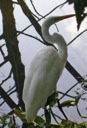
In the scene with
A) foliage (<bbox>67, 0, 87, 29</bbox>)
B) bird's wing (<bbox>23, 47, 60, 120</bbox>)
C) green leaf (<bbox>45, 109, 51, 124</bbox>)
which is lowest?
bird's wing (<bbox>23, 47, 60, 120</bbox>)

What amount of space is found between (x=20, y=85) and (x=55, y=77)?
0.58 metres

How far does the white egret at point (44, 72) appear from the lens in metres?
1.55

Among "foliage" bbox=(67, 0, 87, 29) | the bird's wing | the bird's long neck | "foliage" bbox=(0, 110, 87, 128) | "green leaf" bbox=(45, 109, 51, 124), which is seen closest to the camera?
"foliage" bbox=(67, 0, 87, 29)

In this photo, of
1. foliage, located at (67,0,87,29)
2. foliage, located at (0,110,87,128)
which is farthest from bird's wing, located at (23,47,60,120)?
foliage, located at (67,0,87,29)

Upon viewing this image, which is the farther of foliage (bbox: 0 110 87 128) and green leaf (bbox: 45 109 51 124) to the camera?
green leaf (bbox: 45 109 51 124)

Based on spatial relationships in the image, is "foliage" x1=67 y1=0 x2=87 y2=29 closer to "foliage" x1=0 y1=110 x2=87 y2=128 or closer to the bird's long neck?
"foliage" x1=0 y1=110 x2=87 y2=128

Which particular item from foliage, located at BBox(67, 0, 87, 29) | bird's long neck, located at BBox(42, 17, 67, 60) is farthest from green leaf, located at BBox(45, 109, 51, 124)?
bird's long neck, located at BBox(42, 17, 67, 60)

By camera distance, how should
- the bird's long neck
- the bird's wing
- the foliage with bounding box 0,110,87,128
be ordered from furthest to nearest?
the bird's long neck, the bird's wing, the foliage with bounding box 0,110,87,128

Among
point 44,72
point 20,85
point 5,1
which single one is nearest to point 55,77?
point 44,72

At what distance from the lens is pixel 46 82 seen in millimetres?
1726

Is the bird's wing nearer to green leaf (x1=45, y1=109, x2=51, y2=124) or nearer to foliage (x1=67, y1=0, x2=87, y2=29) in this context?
green leaf (x1=45, y1=109, x2=51, y2=124)

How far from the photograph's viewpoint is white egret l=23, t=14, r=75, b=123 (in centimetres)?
155

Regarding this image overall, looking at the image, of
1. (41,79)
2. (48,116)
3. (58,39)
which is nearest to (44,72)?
(41,79)

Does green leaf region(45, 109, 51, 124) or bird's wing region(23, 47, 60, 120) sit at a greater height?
Answer: green leaf region(45, 109, 51, 124)
